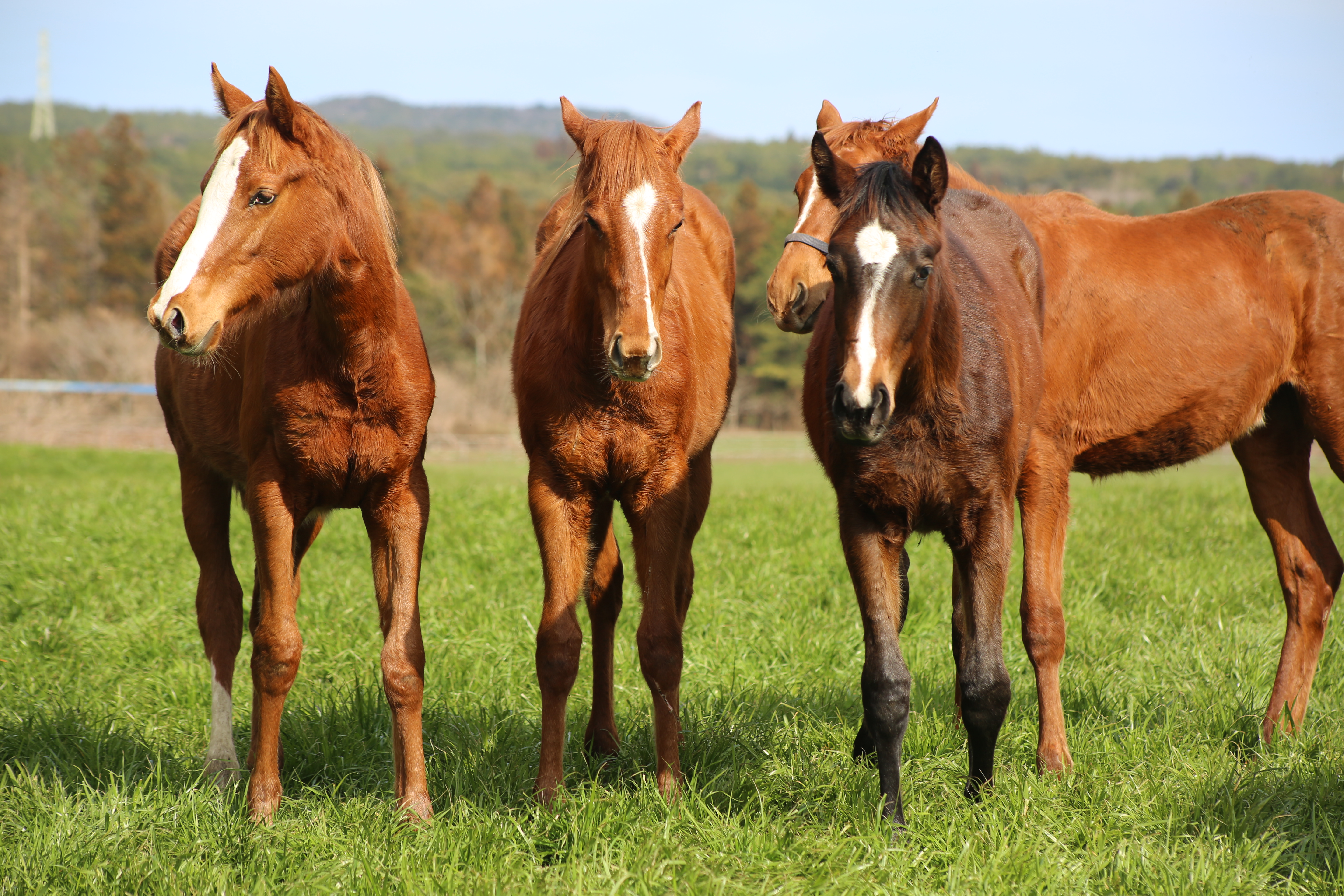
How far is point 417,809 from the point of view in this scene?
336cm

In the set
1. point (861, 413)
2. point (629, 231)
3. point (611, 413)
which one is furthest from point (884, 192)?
point (611, 413)

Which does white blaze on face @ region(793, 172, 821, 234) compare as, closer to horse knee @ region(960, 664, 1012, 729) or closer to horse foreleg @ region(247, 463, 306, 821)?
horse knee @ region(960, 664, 1012, 729)

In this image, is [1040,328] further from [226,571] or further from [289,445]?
[226,571]

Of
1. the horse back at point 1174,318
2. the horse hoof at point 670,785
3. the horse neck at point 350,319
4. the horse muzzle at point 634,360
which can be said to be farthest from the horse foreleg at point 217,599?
the horse back at point 1174,318

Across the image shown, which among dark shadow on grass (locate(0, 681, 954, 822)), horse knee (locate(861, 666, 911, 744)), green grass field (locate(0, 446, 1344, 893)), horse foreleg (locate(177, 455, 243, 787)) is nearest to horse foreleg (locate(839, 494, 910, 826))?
horse knee (locate(861, 666, 911, 744))

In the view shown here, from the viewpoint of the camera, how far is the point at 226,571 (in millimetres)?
4223

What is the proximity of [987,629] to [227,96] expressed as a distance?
3.35 meters

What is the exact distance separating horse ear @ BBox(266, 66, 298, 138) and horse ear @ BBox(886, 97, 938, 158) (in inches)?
104

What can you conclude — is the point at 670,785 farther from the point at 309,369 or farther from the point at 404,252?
the point at 404,252

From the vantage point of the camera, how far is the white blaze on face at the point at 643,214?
321cm

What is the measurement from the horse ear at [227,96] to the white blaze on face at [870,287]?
2.34 meters

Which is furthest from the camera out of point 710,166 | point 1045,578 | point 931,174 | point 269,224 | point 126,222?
point 710,166

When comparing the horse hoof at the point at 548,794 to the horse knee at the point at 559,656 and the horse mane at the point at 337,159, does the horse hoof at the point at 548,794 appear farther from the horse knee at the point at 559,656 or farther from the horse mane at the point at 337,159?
the horse mane at the point at 337,159

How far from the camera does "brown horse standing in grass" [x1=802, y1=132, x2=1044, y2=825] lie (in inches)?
114
